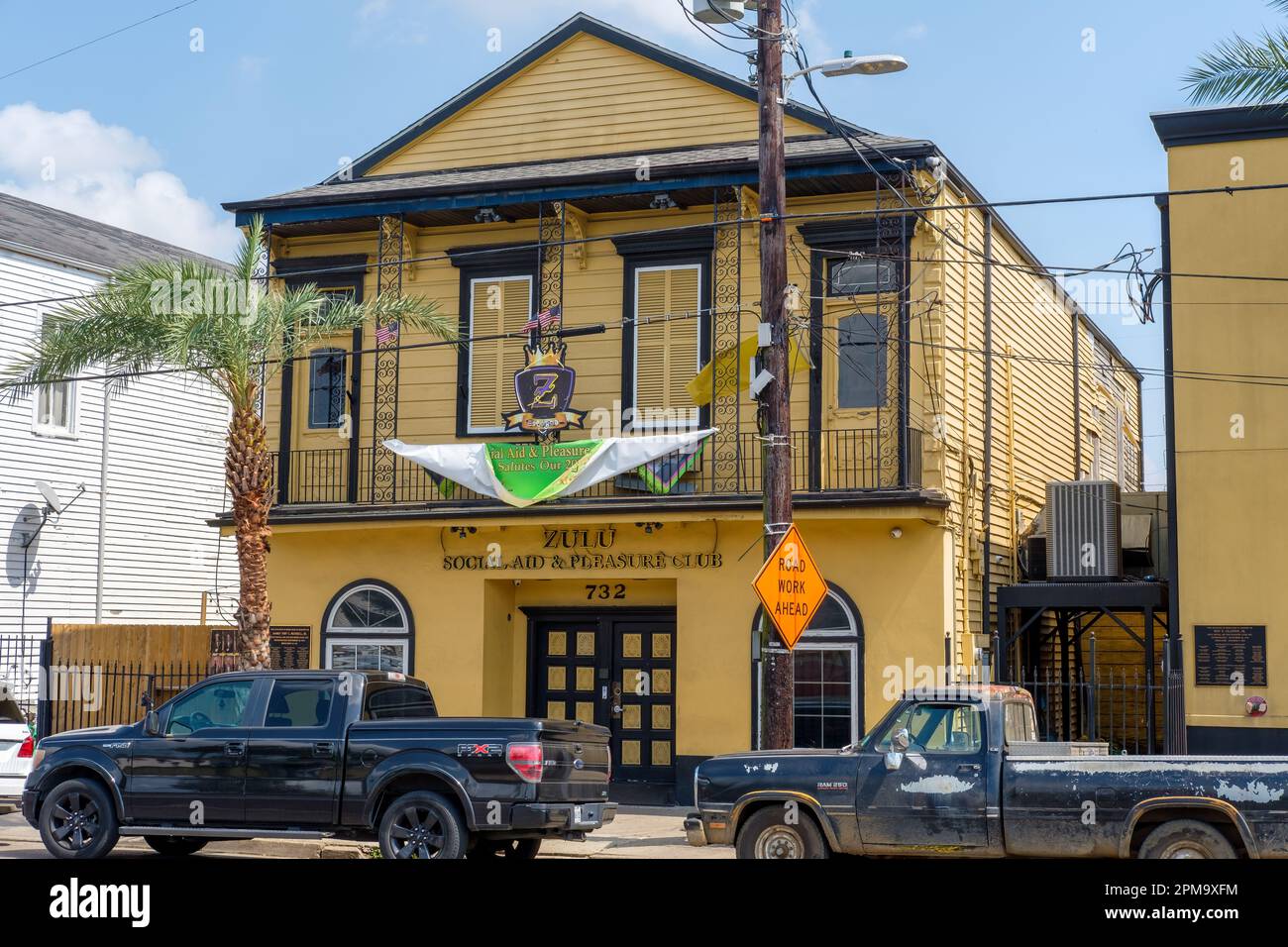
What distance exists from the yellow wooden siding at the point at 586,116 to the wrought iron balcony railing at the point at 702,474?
4348 millimetres

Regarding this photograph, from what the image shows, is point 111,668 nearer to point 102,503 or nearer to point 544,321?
point 102,503

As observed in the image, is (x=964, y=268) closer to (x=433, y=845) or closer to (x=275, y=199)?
(x=275, y=199)

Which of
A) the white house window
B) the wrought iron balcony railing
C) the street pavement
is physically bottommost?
Answer: the street pavement

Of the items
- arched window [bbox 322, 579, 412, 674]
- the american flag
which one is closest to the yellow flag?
the american flag

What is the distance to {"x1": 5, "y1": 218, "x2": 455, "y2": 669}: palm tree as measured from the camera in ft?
56.2

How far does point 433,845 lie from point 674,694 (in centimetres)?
798

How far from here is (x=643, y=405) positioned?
67.1 ft

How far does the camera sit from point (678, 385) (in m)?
20.3

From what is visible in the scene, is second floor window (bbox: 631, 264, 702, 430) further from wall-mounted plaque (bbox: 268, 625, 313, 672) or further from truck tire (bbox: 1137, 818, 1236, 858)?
truck tire (bbox: 1137, 818, 1236, 858)

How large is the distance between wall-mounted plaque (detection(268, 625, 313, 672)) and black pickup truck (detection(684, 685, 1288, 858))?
35.1 ft

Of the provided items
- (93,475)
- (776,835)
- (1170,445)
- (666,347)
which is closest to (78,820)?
(776,835)

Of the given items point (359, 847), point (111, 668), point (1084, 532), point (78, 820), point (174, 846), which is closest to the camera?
point (78, 820)

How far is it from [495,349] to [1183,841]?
1278 cm
